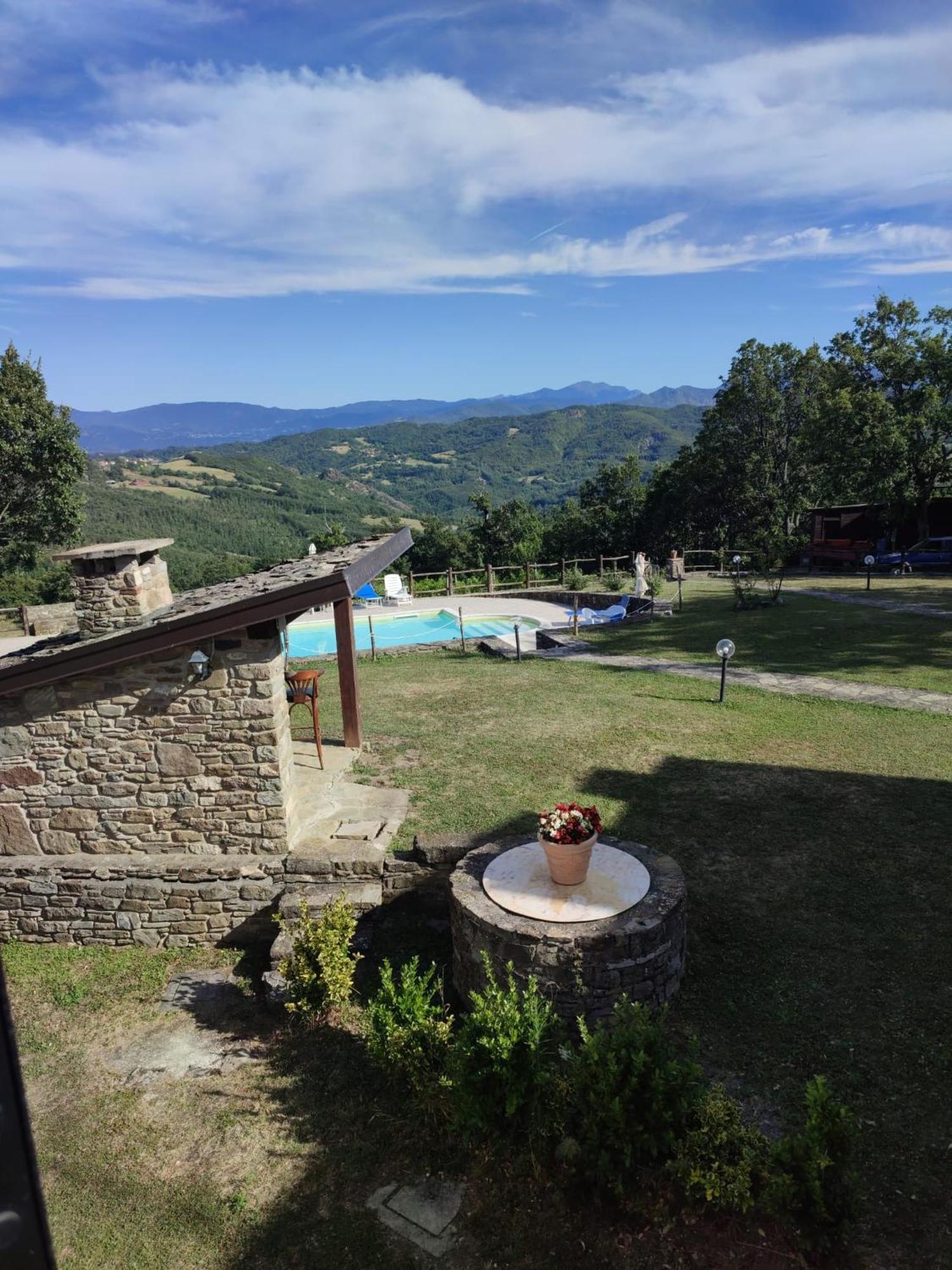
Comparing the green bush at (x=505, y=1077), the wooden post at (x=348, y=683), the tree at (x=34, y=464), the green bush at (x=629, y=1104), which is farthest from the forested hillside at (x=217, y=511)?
the green bush at (x=629, y=1104)

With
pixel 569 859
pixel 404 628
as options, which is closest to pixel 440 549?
pixel 404 628

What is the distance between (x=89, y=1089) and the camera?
18.7ft

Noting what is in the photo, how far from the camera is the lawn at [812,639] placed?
14812 mm

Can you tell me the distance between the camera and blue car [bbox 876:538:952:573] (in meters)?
28.4

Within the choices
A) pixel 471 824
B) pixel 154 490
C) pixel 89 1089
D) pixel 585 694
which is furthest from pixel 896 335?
pixel 154 490

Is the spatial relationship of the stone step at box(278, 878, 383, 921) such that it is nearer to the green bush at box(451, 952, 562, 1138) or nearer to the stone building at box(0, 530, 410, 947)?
the stone building at box(0, 530, 410, 947)

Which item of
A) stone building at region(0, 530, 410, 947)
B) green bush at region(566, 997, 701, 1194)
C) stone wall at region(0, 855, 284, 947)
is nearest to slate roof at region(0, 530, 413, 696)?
stone building at region(0, 530, 410, 947)

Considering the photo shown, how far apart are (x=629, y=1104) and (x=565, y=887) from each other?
2.00 m

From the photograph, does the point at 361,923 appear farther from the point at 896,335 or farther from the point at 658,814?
the point at 896,335

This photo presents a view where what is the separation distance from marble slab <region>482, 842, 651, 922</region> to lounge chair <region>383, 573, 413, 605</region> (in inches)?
817

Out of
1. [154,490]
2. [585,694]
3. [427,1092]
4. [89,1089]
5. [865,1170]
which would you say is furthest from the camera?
[154,490]

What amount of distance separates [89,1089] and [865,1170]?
556cm

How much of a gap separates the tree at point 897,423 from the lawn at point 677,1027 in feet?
73.7

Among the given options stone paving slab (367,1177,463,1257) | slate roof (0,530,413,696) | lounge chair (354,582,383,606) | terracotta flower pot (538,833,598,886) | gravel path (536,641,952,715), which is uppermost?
slate roof (0,530,413,696)
